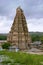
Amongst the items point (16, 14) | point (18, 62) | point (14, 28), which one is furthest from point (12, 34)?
point (18, 62)

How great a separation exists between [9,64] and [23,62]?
0.74m

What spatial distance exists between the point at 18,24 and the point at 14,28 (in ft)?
4.34

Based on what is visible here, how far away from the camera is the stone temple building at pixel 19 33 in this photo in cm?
4938

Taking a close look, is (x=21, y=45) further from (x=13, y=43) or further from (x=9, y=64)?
(x=9, y=64)

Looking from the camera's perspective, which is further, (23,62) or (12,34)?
(12,34)

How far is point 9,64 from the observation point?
911 cm

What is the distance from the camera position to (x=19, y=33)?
49969 mm

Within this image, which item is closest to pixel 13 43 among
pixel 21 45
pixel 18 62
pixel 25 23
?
pixel 21 45

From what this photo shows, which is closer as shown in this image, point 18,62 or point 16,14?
point 18,62

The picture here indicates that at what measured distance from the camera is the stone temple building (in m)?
49.4

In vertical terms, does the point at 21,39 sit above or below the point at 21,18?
below

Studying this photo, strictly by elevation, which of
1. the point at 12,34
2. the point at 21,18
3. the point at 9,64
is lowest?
the point at 9,64

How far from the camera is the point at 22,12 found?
50.9 meters

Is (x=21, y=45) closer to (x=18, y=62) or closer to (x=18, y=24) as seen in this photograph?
(x=18, y=24)
